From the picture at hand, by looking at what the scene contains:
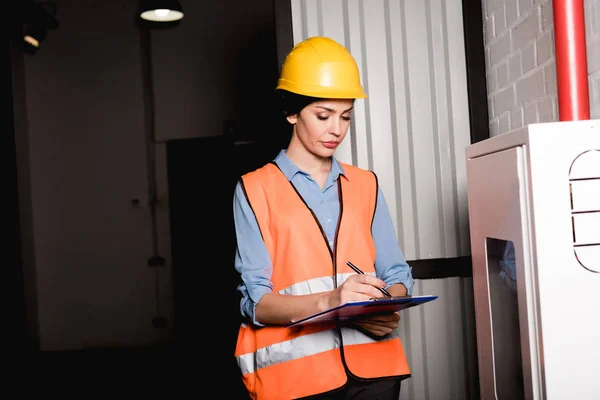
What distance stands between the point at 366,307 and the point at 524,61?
3.64 feet

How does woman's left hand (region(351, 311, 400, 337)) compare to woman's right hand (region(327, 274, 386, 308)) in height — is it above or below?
below

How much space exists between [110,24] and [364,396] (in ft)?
16.2

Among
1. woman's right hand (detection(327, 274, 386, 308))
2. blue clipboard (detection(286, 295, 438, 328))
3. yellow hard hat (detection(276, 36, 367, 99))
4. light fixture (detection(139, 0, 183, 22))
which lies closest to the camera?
blue clipboard (detection(286, 295, 438, 328))

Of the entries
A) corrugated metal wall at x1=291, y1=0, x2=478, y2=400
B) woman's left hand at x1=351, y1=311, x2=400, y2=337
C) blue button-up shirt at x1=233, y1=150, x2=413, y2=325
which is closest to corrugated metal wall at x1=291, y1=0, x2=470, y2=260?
corrugated metal wall at x1=291, y1=0, x2=478, y2=400

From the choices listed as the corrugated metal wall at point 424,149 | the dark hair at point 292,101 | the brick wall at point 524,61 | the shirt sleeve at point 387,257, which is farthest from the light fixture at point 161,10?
the shirt sleeve at point 387,257

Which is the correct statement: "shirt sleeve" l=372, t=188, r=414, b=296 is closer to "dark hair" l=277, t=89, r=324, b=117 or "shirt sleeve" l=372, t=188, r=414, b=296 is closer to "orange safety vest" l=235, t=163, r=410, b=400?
"orange safety vest" l=235, t=163, r=410, b=400

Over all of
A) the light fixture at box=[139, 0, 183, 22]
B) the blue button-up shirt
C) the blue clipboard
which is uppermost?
the light fixture at box=[139, 0, 183, 22]

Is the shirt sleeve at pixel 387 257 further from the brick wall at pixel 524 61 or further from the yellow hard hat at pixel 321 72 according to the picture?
the brick wall at pixel 524 61

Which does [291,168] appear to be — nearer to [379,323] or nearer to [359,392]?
[379,323]

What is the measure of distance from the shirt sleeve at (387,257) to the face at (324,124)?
0.83 feet

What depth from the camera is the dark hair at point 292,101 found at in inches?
68.4

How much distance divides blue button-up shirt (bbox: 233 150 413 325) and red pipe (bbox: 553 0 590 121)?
1.88 feet

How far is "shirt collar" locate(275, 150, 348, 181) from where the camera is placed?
1750mm

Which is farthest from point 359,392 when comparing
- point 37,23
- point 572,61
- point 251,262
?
point 37,23
